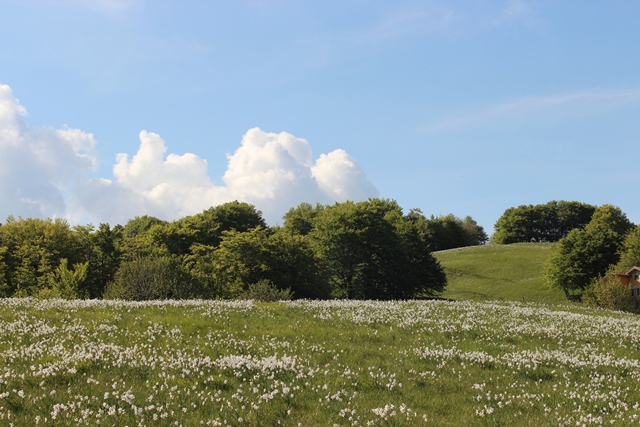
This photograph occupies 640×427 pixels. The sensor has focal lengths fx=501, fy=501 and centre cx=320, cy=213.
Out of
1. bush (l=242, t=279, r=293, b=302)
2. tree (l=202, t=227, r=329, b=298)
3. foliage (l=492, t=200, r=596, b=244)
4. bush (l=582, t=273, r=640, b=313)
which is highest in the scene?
foliage (l=492, t=200, r=596, b=244)

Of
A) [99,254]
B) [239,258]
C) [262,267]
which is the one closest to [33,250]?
[99,254]

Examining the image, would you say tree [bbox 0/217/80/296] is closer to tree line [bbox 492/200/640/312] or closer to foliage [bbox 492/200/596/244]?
tree line [bbox 492/200/640/312]

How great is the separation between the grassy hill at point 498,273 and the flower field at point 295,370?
69826 millimetres

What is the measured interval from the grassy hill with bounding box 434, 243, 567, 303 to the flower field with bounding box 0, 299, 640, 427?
229 feet

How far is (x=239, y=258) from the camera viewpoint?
59.1 metres

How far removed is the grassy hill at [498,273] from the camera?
88.6 meters

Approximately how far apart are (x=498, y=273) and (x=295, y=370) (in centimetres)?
9661

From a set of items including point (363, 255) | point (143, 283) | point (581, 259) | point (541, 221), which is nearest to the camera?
point (143, 283)

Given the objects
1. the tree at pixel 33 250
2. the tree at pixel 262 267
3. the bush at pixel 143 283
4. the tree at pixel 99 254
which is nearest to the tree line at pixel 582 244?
the tree at pixel 262 267

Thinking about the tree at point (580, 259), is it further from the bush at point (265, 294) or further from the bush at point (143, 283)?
the bush at point (143, 283)

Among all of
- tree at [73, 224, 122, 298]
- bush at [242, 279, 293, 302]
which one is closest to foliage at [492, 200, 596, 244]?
tree at [73, 224, 122, 298]

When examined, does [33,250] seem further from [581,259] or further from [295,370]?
[581,259]

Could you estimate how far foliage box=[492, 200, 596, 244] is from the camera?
494 feet

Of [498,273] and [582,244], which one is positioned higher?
[582,244]
